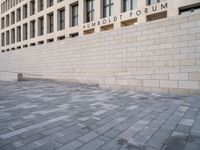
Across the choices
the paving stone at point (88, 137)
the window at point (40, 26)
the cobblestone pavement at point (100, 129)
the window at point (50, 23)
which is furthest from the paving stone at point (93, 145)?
Answer: the window at point (40, 26)

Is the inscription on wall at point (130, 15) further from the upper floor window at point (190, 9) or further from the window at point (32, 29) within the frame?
the window at point (32, 29)

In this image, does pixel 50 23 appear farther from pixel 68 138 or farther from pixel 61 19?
pixel 68 138

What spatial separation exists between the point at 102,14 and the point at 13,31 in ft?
71.4

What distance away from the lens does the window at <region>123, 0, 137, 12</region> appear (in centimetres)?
1509

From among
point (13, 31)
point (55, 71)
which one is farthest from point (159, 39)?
point (13, 31)

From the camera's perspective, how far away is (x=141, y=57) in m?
10.8

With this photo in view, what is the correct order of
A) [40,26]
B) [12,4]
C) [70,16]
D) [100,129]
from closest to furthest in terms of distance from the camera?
[100,129] → [70,16] → [40,26] → [12,4]

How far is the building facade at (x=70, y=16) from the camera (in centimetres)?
1348

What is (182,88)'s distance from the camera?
820 centimetres

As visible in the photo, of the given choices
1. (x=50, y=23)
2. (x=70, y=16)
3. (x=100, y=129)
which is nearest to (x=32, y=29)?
(x=50, y=23)

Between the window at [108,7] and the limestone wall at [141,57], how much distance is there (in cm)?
→ 401

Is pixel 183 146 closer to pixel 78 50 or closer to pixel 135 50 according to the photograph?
pixel 135 50

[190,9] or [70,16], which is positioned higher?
[70,16]

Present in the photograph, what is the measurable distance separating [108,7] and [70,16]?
526cm
